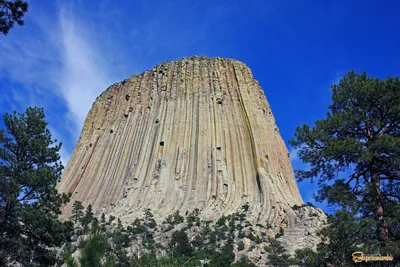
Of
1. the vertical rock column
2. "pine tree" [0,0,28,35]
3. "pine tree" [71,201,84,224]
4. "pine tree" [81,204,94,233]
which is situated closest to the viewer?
"pine tree" [0,0,28,35]

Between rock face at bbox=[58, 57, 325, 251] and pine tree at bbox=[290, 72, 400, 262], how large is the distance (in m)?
12.7

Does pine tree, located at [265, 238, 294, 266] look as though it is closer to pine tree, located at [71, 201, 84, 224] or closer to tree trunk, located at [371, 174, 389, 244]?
tree trunk, located at [371, 174, 389, 244]

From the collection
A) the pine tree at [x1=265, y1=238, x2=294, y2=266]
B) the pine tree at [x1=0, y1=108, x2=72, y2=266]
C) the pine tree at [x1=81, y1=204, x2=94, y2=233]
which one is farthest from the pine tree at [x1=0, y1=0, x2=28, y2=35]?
the pine tree at [x1=81, y1=204, x2=94, y2=233]

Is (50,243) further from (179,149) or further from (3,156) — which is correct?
(179,149)

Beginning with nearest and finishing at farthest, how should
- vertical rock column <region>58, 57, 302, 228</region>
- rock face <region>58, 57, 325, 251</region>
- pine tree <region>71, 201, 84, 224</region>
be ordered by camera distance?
pine tree <region>71, 201, 84, 224</region> < rock face <region>58, 57, 325, 251</region> < vertical rock column <region>58, 57, 302, 228</region>

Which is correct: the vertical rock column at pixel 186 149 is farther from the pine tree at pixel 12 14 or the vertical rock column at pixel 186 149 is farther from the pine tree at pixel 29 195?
the pine tree at pixel 12 14

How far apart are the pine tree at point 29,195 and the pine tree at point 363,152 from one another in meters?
10.5

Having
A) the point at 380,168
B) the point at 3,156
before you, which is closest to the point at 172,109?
the point at 3,156

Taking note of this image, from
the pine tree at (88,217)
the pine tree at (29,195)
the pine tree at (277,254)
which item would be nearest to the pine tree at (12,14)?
the pine tree at (29,195)

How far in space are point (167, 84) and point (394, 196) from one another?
31846 mm

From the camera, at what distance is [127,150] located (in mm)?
39188

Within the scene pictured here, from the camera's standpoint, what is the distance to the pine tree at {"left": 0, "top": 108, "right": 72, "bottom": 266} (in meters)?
16.8

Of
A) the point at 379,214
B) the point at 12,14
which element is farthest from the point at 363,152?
the point at 12,14

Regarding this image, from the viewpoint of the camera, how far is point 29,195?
707 inches
